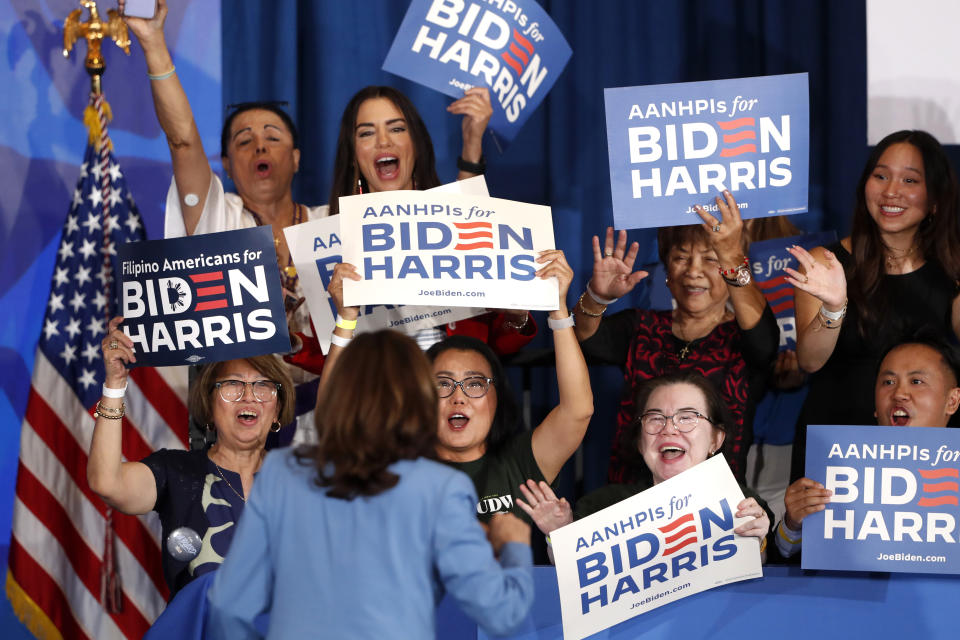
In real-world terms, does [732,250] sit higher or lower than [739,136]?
lower

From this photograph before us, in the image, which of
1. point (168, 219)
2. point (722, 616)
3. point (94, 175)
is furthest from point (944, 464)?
point (94, 175)

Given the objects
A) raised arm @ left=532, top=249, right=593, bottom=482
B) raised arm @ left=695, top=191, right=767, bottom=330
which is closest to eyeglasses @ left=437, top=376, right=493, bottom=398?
raised arm @ left=532, top=249, right=593, bottom=482

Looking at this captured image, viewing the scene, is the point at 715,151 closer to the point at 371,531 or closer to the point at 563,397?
the point at 563,397

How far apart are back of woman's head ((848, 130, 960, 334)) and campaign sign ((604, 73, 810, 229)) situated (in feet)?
0.89

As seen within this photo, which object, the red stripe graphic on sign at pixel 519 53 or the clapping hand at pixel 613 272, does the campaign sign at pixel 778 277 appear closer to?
the clapping hand at pixel 613 272

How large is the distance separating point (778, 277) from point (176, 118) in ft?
5.96

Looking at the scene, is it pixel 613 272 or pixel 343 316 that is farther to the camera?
pixel 613 272

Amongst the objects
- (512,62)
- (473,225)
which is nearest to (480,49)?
(512,62)

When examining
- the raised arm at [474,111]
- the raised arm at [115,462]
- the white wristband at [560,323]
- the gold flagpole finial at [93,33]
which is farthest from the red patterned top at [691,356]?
the gold flagpole finial at [93,33]

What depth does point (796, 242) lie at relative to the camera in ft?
11.3

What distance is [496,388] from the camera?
2674mm

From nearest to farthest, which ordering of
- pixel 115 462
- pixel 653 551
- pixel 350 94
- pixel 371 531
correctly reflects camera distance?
pixel 371 531 < pixel 653 551 < pixel 115 462 < pixel 350 94

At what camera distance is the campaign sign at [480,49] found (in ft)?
10.1

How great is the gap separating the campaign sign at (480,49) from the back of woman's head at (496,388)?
753 millimetres
